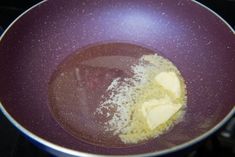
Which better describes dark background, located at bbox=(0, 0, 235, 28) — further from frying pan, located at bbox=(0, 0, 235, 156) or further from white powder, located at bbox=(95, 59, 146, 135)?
white powder, located at bbox=(95, 59, 146, 135)

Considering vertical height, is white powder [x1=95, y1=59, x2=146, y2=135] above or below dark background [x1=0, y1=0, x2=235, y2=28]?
below

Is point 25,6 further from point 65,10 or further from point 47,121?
point 47,121

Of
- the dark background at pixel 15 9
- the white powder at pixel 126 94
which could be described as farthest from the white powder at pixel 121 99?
the dark background at pixel 15 9

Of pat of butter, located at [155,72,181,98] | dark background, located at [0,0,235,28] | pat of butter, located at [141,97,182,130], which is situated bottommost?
pat of butter, located at [141,97,182,130]

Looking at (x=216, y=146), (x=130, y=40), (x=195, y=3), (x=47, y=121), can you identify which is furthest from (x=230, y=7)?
(x=47, y=121)

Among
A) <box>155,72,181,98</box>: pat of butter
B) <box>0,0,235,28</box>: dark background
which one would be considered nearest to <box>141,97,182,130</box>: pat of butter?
<box>155,72,181,98</box>: pat of butter
